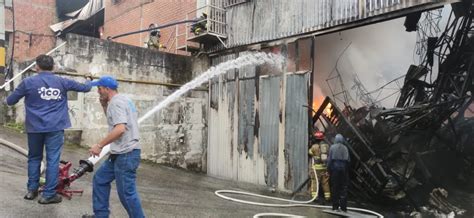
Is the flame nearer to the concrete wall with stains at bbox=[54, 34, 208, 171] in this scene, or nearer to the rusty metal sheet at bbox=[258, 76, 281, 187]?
the rusty metal sheet at bbox=[258, 76, 281, 187]

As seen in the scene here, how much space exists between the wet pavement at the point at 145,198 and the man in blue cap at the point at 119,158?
945 mm

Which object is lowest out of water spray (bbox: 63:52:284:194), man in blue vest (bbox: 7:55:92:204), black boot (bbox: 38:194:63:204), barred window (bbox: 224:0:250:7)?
black boot (bbox: 38:194:63:204)

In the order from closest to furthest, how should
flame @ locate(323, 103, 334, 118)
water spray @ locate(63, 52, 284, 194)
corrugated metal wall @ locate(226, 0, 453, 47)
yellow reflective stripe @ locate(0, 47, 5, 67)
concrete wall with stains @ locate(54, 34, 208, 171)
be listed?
corrugated metal wall @ locate(226, 0, 453, 47), concrete wall with stains @ locate(54, 34, 208, 171), flame @ locate(323, 103, 334, 118), water spray @ locate(63, 52, 284, 194), yellow reflective stripe @ locate(0, 47, 5, 67)

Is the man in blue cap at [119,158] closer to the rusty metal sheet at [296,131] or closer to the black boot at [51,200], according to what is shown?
the black boot at [51,200]

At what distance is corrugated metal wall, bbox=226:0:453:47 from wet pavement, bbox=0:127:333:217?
4.35 metres

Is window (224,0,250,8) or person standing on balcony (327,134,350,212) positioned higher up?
window (224,0,250,8)

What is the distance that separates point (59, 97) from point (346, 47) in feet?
38.0

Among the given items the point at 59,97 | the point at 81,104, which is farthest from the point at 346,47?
the point at 59,97

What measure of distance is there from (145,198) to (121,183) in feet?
8.74

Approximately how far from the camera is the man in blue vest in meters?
4.89

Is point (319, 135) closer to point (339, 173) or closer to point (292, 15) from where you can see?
point (339, 173)

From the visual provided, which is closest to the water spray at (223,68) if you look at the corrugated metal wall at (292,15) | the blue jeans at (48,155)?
the corrugated metal wall at (292,15)

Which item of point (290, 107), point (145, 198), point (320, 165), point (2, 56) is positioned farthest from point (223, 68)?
point (2, 56)

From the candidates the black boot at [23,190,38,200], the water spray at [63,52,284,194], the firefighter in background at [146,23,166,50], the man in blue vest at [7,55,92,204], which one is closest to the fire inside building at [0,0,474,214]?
the water spray at [63,52,284,194]
